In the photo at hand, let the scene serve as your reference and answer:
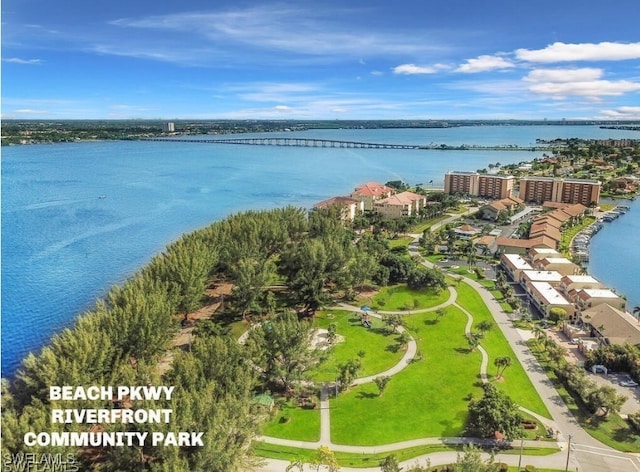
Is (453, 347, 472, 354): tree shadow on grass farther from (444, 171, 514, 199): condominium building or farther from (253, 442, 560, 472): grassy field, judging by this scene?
(444, 171, 514, 199): condominium building

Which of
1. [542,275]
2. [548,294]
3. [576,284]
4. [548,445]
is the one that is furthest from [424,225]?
[548,445]

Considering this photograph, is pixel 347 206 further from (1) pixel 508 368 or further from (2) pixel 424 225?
(1) pixel 508 368

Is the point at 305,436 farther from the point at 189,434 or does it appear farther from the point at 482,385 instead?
the point at 482,385

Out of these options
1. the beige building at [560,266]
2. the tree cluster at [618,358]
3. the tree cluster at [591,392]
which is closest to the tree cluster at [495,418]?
the tree cluster at [591,392]

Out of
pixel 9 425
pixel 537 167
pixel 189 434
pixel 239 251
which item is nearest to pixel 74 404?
pixel 9 425

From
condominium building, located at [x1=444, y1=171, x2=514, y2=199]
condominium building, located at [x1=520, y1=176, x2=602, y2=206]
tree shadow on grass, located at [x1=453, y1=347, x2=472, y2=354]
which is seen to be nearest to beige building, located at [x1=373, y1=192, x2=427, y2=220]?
condominium building, located at [x1=444, y1=171, x2=514, y2=199]

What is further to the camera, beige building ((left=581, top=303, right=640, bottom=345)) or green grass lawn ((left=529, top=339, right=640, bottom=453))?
beige building ((left=581, top=303, right=640, bottom=345))

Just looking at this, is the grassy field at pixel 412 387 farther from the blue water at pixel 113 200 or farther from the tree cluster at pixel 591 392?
the blue water at pixel 113 200
